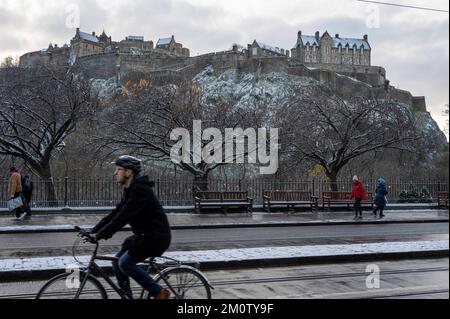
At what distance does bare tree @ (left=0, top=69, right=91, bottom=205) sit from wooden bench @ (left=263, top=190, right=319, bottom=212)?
10.1m

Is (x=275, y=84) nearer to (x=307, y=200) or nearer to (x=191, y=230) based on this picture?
(x=307, y=200)

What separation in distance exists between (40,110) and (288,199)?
13.3 m

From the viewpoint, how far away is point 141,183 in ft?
17.4

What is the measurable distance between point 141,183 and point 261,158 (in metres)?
23.1

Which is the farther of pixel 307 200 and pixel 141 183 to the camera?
pixel 307 200

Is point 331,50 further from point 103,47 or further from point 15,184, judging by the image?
point 15,184

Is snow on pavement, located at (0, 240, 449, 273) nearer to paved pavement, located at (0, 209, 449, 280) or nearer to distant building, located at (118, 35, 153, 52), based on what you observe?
paved pavement, located at (0, 209, 449, 280)

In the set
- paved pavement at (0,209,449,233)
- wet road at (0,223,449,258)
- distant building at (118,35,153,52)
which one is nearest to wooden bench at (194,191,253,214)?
paved pavement at (0,209,449,233)

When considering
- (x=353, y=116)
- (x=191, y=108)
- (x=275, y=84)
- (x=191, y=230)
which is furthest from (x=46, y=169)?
(x=275, y=84)

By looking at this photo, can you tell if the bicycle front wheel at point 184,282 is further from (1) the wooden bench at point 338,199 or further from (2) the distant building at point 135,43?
(2) the distant building at point 135,43

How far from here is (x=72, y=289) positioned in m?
5.31

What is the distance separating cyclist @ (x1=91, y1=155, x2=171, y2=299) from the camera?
5.21m

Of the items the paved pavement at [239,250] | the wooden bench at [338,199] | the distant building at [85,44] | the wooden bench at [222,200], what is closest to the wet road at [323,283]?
the paved pavement at [239,250]

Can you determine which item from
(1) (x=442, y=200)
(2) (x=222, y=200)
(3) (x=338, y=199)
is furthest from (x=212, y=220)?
(1) (x=442, y=200)
